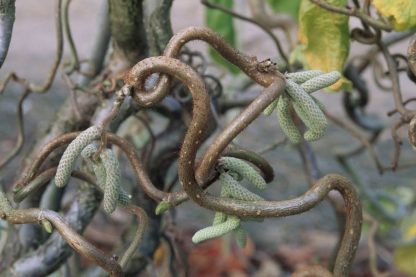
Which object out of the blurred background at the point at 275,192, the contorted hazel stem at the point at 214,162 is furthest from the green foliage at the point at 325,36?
the blurred background at the point at 275,192

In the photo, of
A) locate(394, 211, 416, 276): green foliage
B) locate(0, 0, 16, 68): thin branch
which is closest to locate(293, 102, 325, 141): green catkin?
locate(0, 0, 16, 68): thin branch

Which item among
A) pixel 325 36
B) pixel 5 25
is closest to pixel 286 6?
pixel 325 36

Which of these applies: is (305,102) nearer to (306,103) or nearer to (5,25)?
(306,103)

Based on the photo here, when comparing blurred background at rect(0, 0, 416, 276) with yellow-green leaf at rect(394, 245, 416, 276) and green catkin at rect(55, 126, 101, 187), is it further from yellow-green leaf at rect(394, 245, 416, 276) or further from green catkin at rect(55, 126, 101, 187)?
A: green catkin at rect(55, 126, 101, 187)

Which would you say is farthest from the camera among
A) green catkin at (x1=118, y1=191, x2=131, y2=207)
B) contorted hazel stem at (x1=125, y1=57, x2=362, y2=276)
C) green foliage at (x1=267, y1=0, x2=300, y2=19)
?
green foliage at (x1=267, y1=0, x2=300, y2=19)

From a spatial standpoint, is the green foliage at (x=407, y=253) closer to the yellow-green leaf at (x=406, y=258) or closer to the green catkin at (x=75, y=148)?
the yellow-green leaf at (x=406, y=258)
